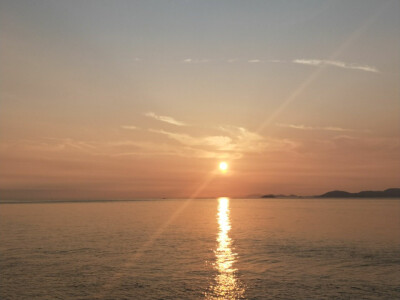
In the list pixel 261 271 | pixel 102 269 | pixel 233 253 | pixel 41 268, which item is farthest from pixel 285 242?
pixel 41 268

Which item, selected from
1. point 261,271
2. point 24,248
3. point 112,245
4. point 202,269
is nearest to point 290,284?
point 261,271

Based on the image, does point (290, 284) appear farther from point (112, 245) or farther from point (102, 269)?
point (112, 245)

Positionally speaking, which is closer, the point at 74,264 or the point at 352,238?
the point at 74,264

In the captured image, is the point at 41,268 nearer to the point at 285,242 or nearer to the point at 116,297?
the point at 116,297

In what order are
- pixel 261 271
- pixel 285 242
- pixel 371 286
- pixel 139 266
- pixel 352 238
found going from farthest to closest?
1. pixel 352 238
2. pixel 285 242
3. pixel 139 266
4. pixel 261 271
5. pixel 371 286

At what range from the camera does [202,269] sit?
33.3m

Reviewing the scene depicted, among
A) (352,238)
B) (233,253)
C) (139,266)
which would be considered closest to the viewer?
(139,266)

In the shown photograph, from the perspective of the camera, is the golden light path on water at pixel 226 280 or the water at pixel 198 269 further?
the water at pixel 198 269

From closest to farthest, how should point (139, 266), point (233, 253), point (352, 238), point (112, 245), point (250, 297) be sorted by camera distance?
1. point (250, 297)
2. point (139, 266)
3. point (233, 253)
4. point (112, 245)
5. point (352, 238)

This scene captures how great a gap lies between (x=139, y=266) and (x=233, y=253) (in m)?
12.3

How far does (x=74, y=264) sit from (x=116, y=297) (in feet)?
40.7

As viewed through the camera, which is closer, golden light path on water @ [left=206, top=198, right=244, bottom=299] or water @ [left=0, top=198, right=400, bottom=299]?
golden light path on water @ [left=206, top=198, right=244, bottom=299]

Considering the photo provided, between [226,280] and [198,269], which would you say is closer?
[226,280]

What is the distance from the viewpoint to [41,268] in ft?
109
